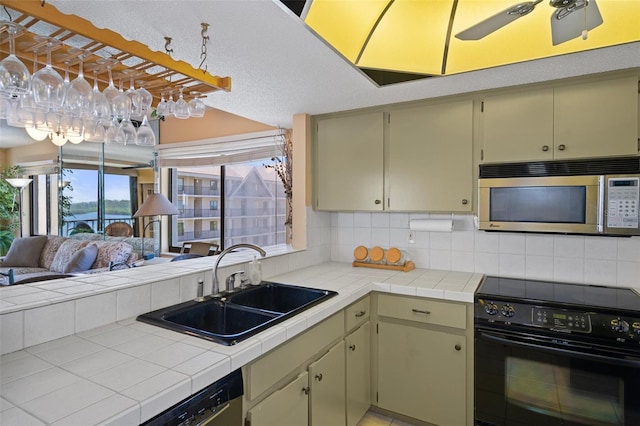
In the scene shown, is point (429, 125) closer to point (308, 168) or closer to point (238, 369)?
point (308, 168)

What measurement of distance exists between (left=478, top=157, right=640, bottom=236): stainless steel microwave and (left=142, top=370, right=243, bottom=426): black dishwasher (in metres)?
1.72

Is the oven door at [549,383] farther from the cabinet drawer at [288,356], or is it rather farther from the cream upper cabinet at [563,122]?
the cream upper cabinet at [563,122]

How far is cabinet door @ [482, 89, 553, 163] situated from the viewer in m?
2.02

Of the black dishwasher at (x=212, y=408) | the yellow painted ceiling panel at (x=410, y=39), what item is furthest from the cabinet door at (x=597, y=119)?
the black dishwasher at (x=212, y=408)

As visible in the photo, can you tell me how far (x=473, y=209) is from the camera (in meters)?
2.23

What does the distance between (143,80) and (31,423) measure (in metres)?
1.21

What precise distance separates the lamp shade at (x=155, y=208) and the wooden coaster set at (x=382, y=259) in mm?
2115

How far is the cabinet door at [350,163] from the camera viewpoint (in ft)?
8.33

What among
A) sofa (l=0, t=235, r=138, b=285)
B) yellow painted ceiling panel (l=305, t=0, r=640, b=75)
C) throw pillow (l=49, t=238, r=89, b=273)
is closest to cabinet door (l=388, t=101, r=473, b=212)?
yellow painted ceiling panel (l=305, t=0, r=640, b=75)

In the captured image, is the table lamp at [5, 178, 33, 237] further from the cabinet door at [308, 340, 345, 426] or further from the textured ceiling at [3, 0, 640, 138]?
the cabinet door at [308, 340, 345, 426]

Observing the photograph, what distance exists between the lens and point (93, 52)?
3.71ft

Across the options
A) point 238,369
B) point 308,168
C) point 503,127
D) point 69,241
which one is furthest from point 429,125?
point 69,241

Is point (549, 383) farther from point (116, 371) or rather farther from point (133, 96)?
point (133, 96)

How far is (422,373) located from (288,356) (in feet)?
3.54
